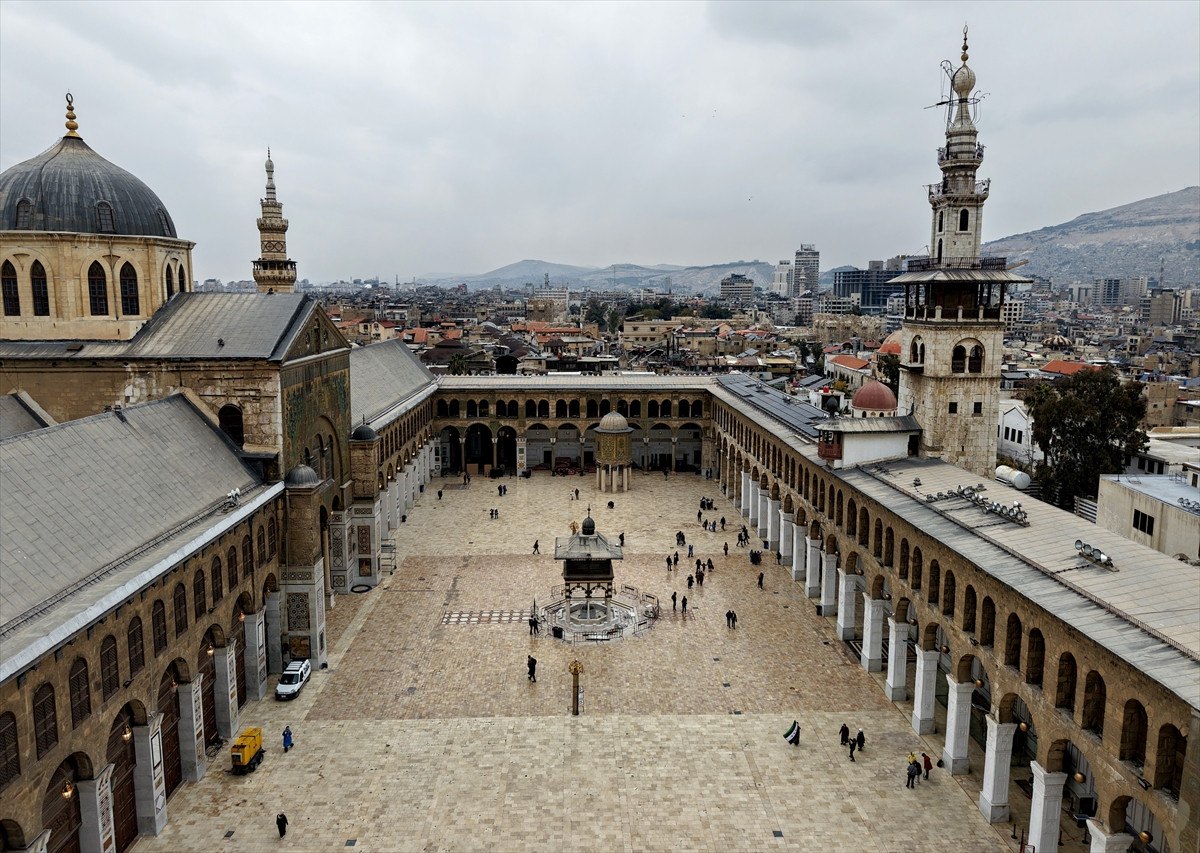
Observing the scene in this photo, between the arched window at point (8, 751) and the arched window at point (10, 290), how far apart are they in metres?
24.8

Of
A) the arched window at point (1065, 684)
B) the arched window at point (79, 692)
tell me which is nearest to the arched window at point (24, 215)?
the arched window at point (79, 692)

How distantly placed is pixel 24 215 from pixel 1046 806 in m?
43.2

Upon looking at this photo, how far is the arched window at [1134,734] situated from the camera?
20422mm

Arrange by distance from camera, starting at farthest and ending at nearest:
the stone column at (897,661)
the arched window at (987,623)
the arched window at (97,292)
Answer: the arched window at (97,292) → the stone column at (897,661) → the arched window at (987,623)

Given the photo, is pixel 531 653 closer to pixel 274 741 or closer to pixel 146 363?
pixel 274 741

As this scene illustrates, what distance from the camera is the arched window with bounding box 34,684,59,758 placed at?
20.3 metres

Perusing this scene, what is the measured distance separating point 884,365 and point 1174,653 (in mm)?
82102

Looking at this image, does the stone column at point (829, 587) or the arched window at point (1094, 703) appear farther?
the stone column at point (829, 587)

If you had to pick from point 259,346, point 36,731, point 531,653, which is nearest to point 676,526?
point 531,653

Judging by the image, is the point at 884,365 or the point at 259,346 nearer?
the point at 259,346

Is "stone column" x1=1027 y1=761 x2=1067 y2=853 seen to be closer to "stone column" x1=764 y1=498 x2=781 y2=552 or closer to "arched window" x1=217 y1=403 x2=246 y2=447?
"arched window" x1=217 y1=403 x2=246 y2=447

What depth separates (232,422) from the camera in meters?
36.4

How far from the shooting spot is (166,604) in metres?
26.6

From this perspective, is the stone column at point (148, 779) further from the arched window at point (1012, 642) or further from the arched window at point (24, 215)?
the arched window at point (1012, 642)
